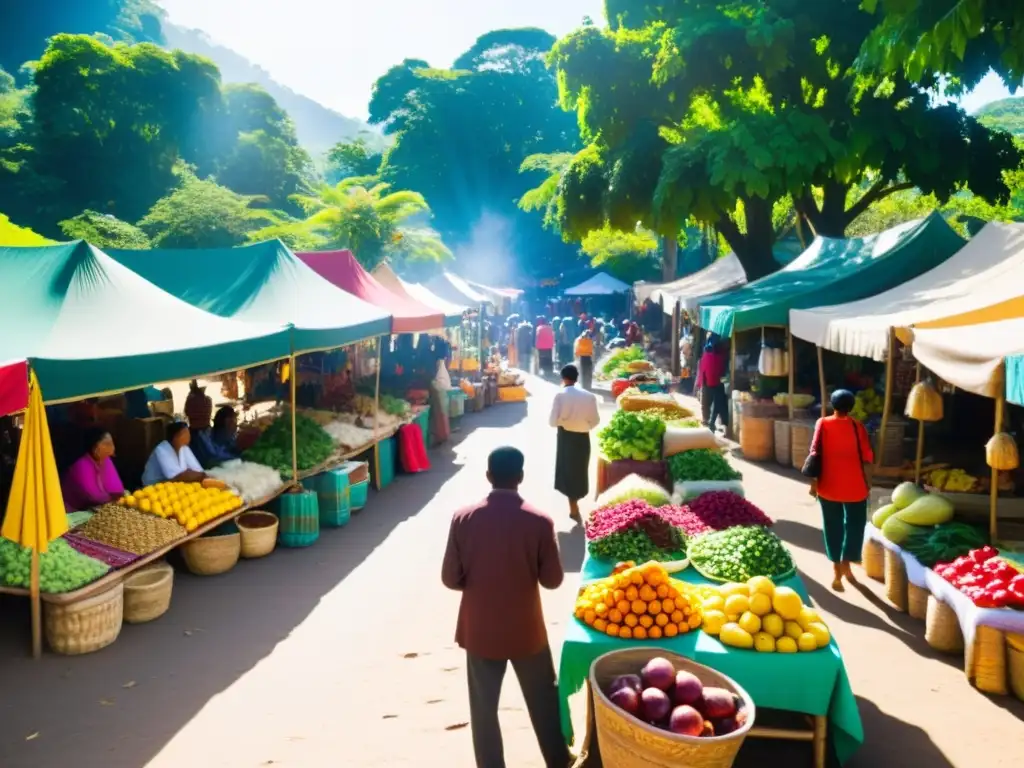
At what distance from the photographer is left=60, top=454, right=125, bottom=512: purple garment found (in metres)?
7.27

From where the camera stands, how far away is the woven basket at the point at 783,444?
11938 mm

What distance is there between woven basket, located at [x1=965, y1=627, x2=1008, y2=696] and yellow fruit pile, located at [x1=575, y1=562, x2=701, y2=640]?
2.06 metres

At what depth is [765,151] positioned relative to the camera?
13383mm

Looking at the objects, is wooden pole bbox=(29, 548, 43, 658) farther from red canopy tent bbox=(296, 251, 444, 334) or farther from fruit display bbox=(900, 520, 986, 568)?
red canopy tent bbox=(296, 251, 444, 334)

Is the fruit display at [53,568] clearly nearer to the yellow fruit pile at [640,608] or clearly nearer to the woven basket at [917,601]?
the yellow fruit pile at [640,608]

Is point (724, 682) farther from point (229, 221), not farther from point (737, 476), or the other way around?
point (229, 221)

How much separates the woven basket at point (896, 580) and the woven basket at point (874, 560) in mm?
437

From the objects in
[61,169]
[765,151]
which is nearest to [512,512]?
[765,151]

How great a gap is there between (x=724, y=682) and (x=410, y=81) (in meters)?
54.1

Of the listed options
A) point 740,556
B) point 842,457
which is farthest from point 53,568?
point 842,457

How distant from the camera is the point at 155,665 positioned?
566 cm

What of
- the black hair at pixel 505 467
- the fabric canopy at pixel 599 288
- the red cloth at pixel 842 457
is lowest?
the red cloth at pixel 842 457

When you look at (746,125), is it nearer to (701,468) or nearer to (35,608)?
(701,468)

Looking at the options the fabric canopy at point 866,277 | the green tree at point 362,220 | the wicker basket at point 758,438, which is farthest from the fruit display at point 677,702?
the green tree at point 362,220
